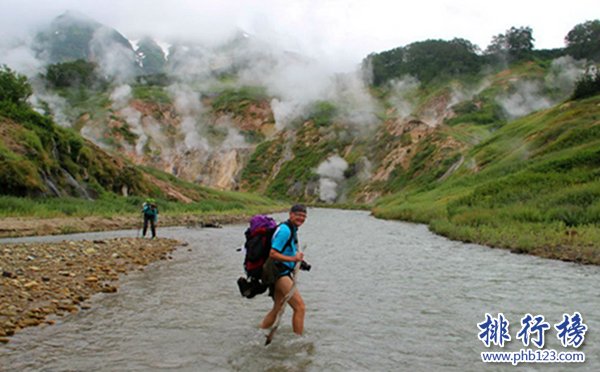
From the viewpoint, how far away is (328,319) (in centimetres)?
1131

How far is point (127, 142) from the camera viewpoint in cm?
12506

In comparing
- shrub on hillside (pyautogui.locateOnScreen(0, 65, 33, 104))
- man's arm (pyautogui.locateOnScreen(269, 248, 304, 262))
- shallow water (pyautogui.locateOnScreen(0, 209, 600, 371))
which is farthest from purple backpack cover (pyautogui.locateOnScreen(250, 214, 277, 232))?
shrub on hillside (pyautogui.locateOnScreen(0, 65, 33, 104))

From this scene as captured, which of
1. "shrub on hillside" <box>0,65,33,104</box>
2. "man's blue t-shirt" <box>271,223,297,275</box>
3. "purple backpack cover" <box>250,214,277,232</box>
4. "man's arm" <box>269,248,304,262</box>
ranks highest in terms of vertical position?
"shrub on hillside" <box>0,65,33,104</box>

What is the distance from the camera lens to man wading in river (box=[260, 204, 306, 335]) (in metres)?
8.77

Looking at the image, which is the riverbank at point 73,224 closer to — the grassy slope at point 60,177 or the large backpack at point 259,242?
the grassy slope at point 60,177

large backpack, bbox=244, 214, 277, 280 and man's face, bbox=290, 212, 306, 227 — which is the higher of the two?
man's face, bbox=290, 212, 306, 227

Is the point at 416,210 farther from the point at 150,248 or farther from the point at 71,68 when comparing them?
the point at 71,68

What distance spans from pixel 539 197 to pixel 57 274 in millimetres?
27481

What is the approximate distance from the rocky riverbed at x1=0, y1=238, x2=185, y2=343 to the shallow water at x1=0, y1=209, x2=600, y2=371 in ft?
1.77

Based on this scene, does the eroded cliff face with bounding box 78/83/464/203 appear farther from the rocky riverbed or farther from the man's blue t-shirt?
the man's blue t-shirt

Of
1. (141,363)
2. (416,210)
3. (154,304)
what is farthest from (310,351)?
(416,210)

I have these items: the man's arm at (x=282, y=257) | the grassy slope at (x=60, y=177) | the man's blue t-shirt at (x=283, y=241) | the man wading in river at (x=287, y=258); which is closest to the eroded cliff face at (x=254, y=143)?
the grassy slope at (x=60, y=177)

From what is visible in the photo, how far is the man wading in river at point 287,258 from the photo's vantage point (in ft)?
28.8

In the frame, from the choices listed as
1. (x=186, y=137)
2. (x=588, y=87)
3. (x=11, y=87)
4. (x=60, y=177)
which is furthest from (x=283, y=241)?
(x=186, y=137)
